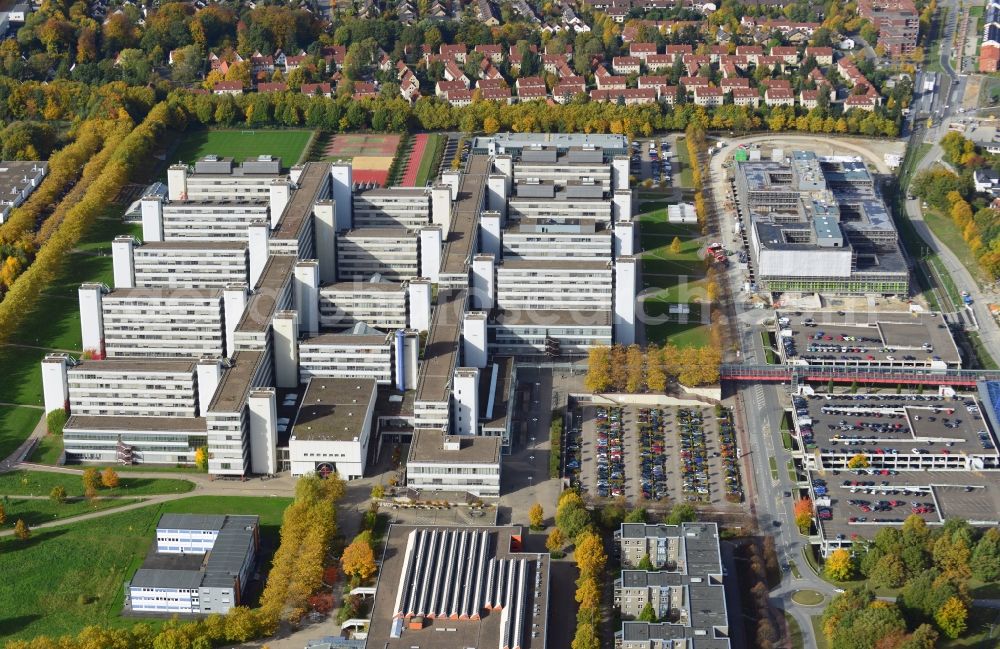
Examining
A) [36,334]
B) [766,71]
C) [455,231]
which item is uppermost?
[766,71]

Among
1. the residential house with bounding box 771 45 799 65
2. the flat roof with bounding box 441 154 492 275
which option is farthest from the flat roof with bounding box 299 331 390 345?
the residential house with bounding box 771 45 799 65

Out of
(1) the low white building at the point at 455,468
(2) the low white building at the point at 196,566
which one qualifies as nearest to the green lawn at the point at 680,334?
(1) the low white building at the point at 455,468

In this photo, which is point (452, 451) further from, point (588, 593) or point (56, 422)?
point (56, 422)

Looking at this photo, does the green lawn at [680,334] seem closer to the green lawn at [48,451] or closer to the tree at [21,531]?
the green lawn at [48,451]

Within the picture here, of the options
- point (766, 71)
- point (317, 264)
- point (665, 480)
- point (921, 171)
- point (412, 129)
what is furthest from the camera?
point (766, 71)

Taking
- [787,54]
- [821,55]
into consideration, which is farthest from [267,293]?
[821,55]

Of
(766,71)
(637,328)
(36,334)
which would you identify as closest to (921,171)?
(766,71)

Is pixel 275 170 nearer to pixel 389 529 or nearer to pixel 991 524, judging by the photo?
pixel 389 529
